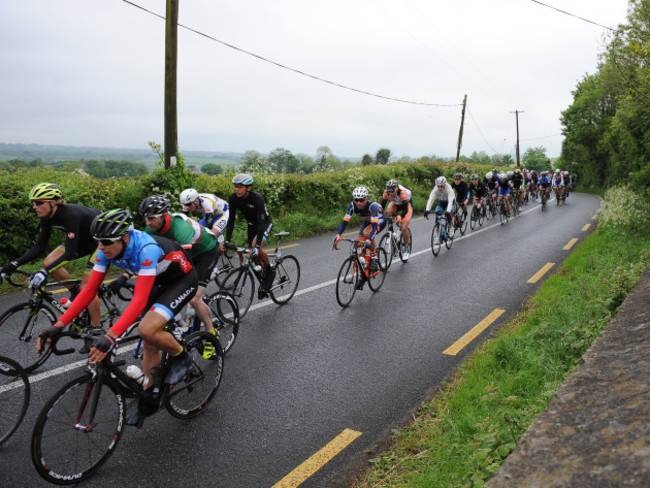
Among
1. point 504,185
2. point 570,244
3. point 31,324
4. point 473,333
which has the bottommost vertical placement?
point 473,333

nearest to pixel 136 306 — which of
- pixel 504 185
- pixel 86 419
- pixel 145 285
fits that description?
pixel 145 285

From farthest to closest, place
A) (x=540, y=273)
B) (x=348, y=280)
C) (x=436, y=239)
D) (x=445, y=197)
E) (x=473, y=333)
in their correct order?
(x=445, y=197), (x=436, y=239), (x=540, y=273), (x=348, y=280), (x=473, y=333)

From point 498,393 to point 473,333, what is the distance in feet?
7.92

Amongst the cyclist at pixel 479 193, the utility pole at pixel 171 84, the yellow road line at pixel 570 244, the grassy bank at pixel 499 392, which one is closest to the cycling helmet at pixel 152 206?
the grassy bank at pixel 499 392

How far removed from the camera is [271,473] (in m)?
3.73

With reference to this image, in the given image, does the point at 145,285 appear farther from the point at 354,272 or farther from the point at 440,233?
the point at 440,233

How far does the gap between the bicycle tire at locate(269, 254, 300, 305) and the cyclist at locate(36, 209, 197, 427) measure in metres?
3.51

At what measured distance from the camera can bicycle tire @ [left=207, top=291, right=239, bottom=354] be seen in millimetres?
5969

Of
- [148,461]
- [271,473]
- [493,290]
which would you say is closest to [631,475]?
[271,473]

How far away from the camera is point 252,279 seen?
7.59 metres

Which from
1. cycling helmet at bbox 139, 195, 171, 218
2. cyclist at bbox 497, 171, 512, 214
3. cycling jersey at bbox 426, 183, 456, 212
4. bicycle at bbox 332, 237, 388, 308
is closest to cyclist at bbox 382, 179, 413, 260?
cycling jersey at bbox 426, 183, 456, 212

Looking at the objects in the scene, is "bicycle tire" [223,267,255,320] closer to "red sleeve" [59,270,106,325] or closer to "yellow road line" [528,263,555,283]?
"red sleeve" [59,270,106,325]

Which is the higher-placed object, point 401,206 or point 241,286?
point 401,206

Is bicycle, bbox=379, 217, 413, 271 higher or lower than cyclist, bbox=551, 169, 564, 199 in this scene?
lower
